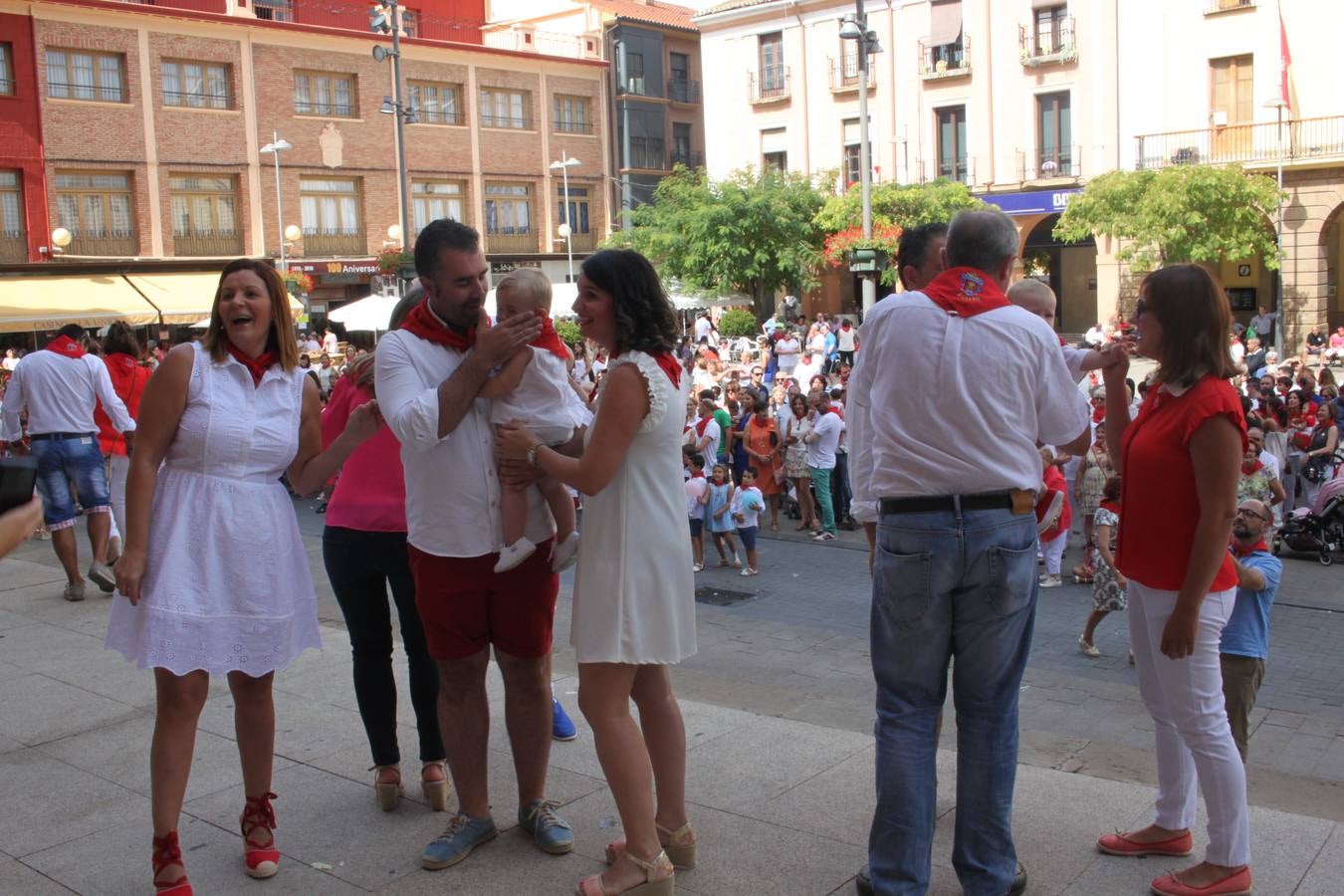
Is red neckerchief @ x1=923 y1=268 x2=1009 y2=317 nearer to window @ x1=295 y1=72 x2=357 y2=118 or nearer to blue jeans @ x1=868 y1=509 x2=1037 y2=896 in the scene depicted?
blue jeans @ x1=868 y1=509 x2=1037 y2=896

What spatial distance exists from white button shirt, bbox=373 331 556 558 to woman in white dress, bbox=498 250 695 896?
16 cm

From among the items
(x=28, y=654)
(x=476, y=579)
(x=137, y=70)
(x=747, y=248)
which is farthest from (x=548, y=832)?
(x=137, y=70)

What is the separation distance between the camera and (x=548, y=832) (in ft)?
12.3

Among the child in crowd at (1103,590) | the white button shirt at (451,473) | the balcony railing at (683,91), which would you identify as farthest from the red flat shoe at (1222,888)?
the balcony railing at (683,91)

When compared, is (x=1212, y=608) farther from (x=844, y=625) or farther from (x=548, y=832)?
(x=844, y=625)

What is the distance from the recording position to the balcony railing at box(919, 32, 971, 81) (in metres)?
37.2

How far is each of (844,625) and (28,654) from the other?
5.44 meters

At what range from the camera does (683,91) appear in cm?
5072

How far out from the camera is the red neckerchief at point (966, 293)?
10.3ft

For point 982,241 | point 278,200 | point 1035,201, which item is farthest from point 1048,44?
point 982,241

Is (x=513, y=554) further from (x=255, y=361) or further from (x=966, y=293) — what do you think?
(x=966, y=293)

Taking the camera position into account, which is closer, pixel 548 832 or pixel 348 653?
pixel 548 832

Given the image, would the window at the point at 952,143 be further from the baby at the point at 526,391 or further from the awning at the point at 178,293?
the baby at the point at 526,391

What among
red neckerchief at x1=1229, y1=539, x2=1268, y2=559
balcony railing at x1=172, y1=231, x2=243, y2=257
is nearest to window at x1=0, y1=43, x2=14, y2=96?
balcony railing at x1=172, y1=231, x2=243, y2=257
